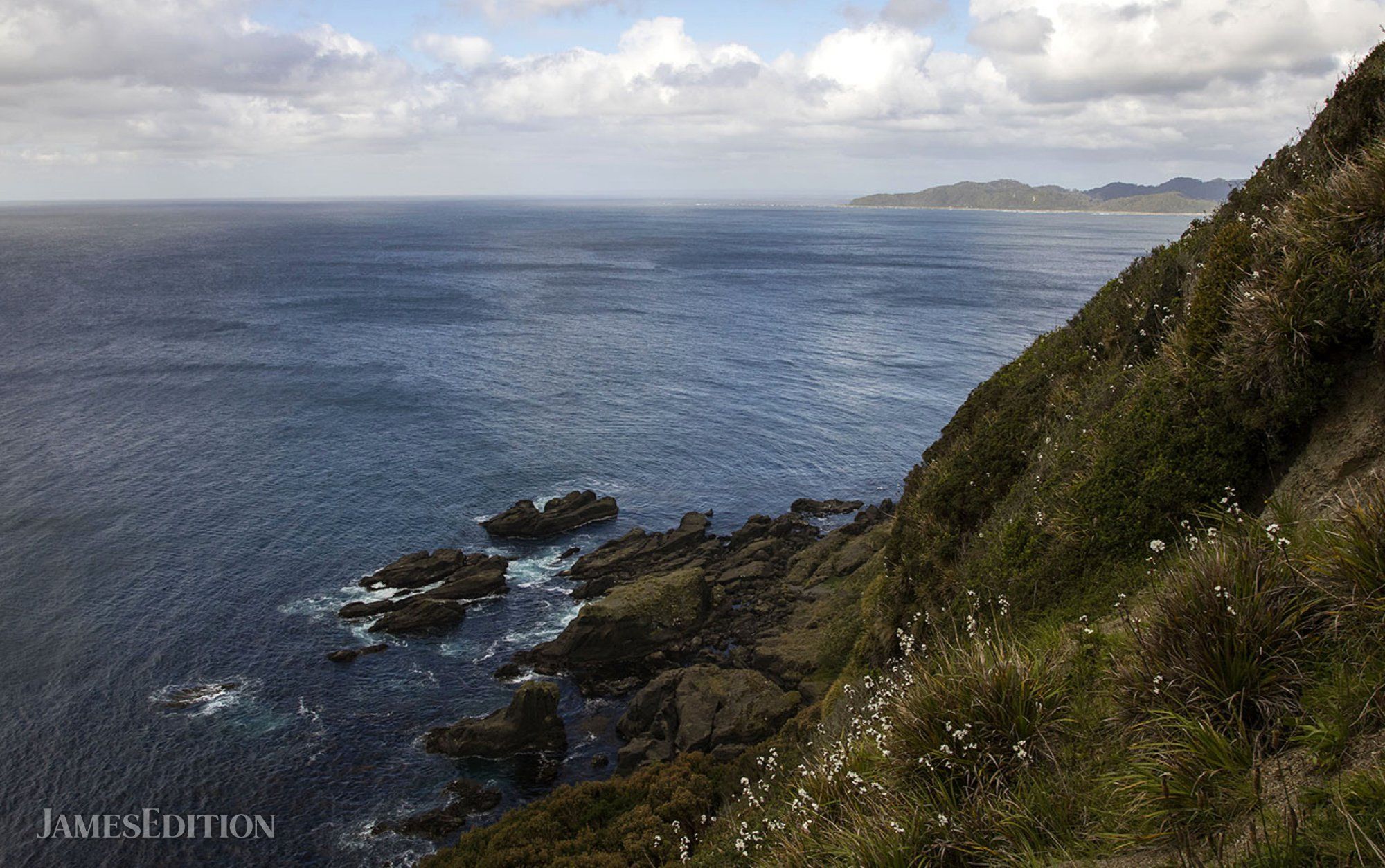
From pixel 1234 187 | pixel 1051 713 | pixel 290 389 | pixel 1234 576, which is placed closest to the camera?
pixel 1234 576

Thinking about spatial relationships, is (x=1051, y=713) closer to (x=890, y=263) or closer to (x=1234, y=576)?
(x=1234, y=576)

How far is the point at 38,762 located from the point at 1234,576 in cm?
4098

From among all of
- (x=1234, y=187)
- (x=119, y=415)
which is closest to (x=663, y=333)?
(x=119, y=415)

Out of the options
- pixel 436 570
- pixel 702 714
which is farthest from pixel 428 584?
pixel 702 714

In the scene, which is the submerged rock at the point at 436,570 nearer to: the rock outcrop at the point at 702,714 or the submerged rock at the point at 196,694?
the submerged rock at the point at 196,694

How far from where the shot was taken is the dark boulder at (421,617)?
1652 inches

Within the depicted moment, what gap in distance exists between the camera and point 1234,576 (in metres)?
7.41

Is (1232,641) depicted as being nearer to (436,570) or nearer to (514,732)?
(514,732)

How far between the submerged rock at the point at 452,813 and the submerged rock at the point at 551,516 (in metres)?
22.7

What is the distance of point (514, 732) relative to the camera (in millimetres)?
32688

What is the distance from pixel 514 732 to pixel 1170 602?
96.4 feet

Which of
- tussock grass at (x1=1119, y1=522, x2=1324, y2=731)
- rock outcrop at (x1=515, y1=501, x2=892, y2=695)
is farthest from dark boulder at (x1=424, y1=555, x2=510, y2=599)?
tussock grass at (x1=1119, y1=522, x2=1324, y2=731)

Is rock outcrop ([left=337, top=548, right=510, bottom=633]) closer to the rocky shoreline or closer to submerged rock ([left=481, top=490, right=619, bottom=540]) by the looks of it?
the rocky shoreline

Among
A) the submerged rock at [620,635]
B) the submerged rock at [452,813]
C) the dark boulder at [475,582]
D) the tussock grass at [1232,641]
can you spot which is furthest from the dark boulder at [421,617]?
the tussock grass at [1232,641]
